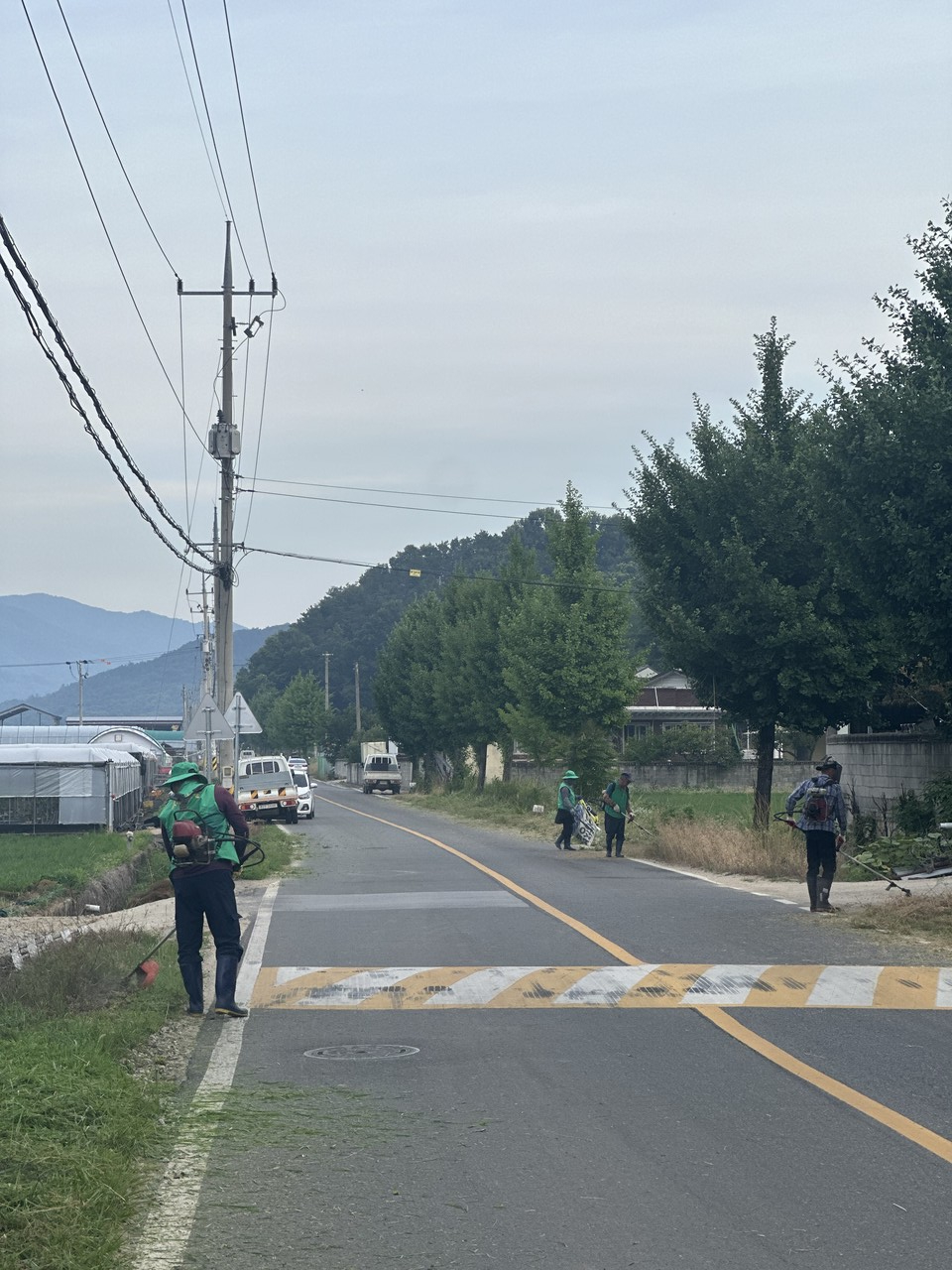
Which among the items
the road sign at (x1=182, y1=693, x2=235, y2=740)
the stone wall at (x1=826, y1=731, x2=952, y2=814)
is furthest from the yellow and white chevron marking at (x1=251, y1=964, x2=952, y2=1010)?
the road sign at (x1=182, y1=693, x2=235, y2=740)

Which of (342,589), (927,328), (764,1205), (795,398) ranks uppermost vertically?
(342,589)

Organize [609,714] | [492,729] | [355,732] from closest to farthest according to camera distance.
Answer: [609,714] → [492,729] → [355,732]

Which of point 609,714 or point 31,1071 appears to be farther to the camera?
point 609,714

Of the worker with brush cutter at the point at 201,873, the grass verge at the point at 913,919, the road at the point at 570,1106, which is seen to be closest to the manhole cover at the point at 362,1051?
the road at the point at 570,1106

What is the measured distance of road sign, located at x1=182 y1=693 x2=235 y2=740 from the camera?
24.5 metres

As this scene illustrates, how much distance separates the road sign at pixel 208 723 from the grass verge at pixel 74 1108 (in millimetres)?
13892

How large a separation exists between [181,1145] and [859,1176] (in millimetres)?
2822

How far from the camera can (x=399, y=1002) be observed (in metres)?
10.1

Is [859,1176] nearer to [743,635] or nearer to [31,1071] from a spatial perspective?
[31,1071]

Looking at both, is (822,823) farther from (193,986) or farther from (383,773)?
(383,773)

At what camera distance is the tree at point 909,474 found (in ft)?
51.5

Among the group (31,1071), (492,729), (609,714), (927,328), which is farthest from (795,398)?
(492,729)

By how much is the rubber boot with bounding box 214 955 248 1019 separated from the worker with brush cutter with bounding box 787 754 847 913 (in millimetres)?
6949

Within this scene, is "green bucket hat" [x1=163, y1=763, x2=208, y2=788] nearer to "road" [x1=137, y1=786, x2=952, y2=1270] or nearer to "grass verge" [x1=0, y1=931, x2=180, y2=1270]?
"grass verge" [x1=0, y1=931, x2=180, y2=1270]
